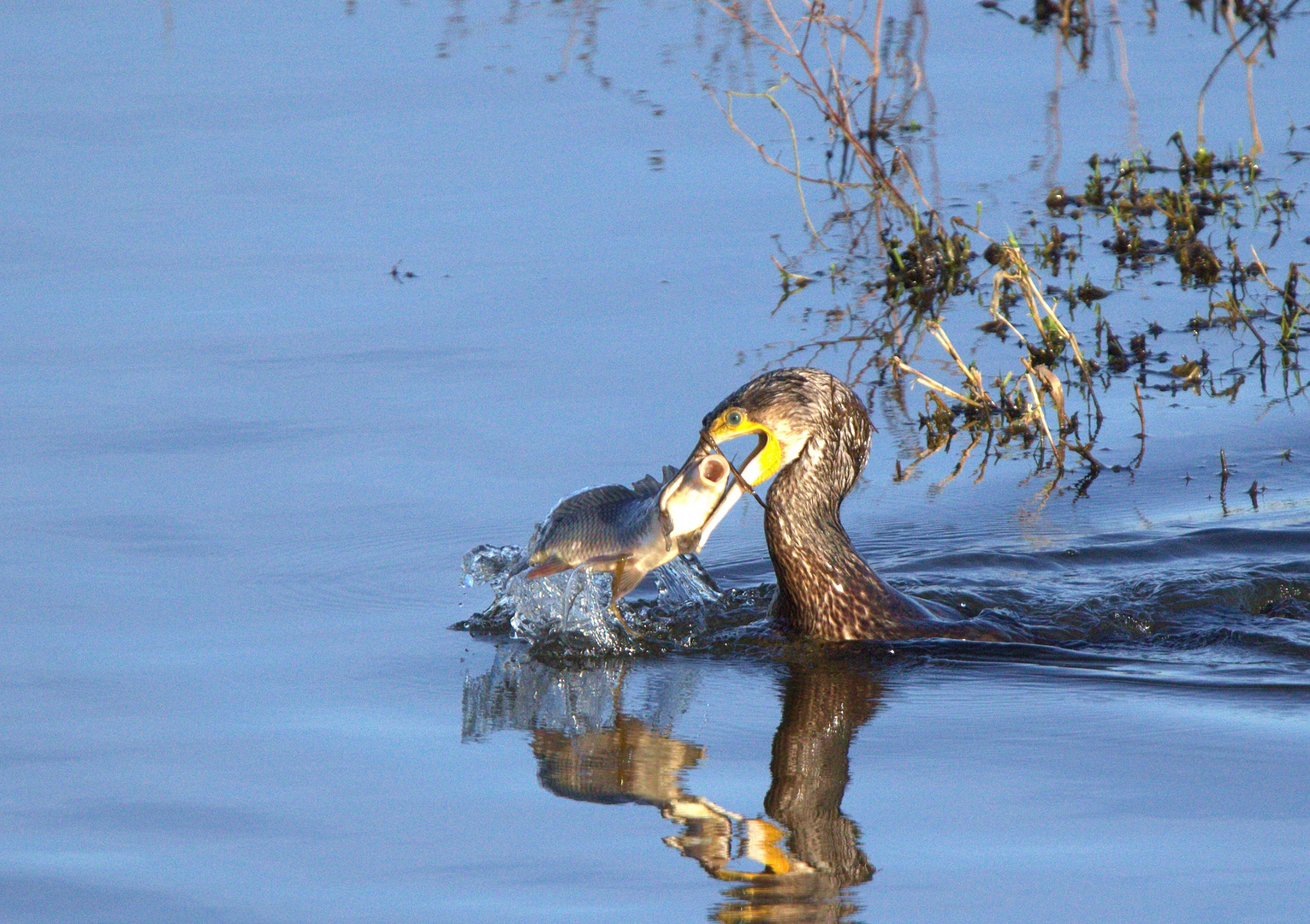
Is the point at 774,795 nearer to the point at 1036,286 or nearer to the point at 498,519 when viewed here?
the point at 498,519

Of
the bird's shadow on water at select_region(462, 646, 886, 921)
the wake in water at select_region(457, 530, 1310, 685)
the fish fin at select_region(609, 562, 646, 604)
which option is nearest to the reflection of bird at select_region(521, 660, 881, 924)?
the bird's shadow on water at select_region(462, 646, 886, 921)

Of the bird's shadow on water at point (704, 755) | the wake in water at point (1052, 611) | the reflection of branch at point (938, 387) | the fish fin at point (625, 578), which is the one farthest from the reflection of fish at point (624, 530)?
the reflection of branch at point (938, 387)

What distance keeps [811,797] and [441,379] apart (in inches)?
133

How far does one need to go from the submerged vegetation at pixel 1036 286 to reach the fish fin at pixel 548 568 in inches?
79.3

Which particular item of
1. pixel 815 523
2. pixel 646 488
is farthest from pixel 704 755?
pixel 815 523

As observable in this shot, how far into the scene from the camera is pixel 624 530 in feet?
16.2

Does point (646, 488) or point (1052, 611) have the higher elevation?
point (646, 488)

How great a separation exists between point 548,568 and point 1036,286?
3857 millimetres

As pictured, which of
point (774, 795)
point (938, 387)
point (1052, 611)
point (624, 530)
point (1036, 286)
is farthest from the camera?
point (1036, 286)

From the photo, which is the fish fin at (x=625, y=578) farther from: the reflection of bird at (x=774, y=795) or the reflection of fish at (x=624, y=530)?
the reflection of bird at (x=774, y=795)

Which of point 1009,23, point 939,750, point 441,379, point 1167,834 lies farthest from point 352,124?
point 1167,834

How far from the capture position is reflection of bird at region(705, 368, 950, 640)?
220 inches

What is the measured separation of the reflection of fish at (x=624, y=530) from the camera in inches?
194

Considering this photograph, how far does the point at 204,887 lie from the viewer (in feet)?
12.6
